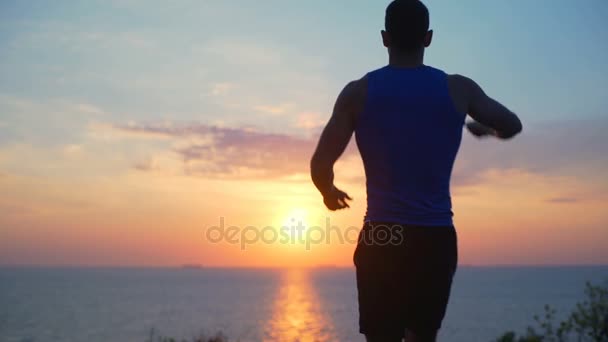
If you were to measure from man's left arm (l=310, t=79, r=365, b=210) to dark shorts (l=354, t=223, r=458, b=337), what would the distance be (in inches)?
9.2

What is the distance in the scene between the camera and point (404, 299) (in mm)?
2826

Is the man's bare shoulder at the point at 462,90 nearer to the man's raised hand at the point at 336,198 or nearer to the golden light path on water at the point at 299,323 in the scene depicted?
the man's raised hand at the point at 336,198

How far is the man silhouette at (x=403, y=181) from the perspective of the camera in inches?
110

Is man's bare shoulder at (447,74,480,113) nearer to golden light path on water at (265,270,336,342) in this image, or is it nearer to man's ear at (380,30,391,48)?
man's ear at (380,30,391,48)

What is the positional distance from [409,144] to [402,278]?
0.59 metres

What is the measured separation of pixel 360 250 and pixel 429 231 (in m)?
0.32

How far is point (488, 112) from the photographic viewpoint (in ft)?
9.82

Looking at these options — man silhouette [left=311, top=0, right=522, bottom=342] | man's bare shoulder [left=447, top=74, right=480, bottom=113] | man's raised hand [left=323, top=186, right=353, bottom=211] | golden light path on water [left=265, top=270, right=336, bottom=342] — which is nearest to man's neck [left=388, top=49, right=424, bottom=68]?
man silhouette [left=311, top=0, right=522, bottom=342]

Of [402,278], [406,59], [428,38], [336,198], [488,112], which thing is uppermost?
[428,38]

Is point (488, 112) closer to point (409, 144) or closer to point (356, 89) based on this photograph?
point (409, 144)

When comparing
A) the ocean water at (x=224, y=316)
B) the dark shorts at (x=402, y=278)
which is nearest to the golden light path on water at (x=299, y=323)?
the ocean water at (x=224, y=316)

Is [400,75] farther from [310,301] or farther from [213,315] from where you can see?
[310,301]

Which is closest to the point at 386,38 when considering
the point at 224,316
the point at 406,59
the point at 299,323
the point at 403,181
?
the point at 406,59

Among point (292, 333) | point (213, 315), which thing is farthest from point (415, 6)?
point (213, 315)
